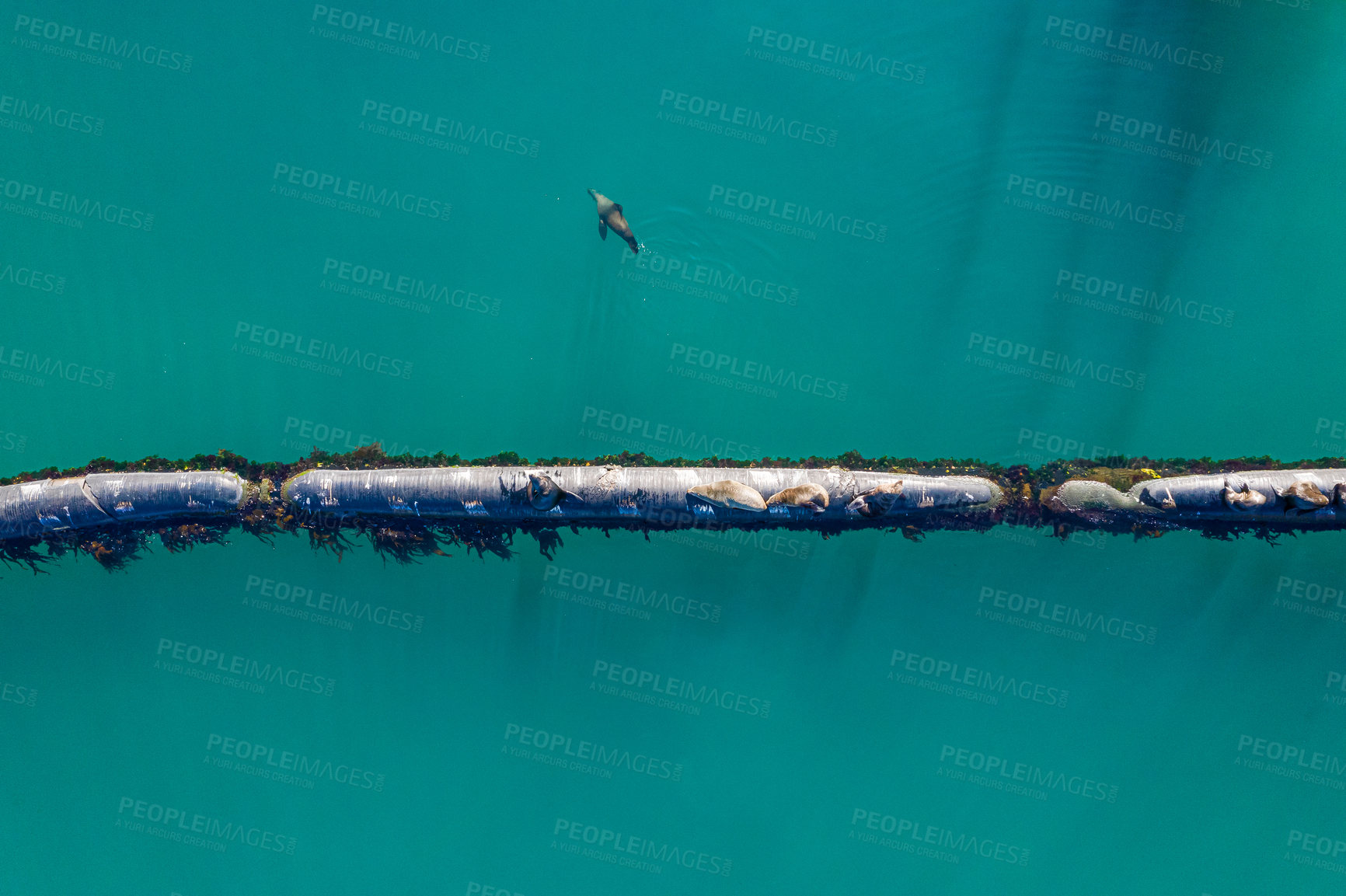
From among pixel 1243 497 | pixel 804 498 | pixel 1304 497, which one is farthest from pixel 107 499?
pixel 1304 497

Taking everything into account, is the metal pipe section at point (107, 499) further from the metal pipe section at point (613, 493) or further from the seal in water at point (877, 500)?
the seal in water at point (877, 500)

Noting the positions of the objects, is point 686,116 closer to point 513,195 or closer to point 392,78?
point 513,195

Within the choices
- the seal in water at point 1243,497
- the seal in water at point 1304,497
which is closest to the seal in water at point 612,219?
the seal in water at point 1243,497

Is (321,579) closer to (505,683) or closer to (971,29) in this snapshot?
(505,683)

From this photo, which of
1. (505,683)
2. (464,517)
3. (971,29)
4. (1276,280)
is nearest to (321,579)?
(464,517)

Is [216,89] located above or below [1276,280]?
above

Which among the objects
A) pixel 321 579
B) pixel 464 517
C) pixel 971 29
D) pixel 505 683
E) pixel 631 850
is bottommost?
pixel 631 850
